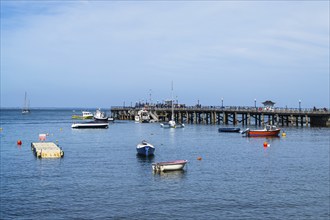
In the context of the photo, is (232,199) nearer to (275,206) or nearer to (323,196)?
(275,206)

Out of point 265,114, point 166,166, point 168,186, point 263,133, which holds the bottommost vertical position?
point 168,186

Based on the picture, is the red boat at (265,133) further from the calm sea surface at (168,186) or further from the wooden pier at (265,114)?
the wooden pier at (265,114)

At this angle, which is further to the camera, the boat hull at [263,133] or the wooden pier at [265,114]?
the wooden pier at [265,114]

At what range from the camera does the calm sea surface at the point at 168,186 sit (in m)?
36.9

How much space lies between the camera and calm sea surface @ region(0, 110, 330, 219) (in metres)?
36.9

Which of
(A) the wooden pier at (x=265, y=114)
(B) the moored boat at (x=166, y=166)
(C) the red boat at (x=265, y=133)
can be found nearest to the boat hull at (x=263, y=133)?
(C) the red boat at (x=265, y=133)

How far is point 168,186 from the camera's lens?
153 ft

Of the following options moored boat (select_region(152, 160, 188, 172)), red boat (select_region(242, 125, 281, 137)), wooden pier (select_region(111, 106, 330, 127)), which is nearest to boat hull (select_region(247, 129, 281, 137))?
red boat (select_region(242, 125, 281, 137))

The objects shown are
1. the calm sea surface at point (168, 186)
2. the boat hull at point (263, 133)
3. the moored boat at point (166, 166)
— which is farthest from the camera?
the boat hull at point (263, 133)

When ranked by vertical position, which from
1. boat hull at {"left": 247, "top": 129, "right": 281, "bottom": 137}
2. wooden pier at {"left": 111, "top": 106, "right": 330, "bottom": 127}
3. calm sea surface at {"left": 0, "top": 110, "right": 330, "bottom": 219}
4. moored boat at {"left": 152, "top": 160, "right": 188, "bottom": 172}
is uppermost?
wooden pier at {"left": 111, "top": 106, "right": 330, "bottom": 127}

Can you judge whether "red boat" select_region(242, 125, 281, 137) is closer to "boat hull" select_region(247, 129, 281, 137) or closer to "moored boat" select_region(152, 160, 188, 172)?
"boat hull" select_region(247, 129, 281, 137)

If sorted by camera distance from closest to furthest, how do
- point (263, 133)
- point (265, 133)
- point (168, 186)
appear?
point (168, 186) < point (265, 133) < point (263, 133)

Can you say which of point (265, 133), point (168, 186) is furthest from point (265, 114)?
point (168, 186)

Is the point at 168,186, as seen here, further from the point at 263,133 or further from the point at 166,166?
the point at 263,133
